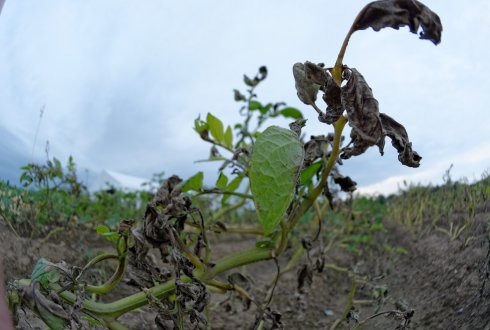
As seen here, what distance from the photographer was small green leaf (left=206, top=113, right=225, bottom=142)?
1245mm

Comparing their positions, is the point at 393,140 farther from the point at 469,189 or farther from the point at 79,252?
the point at 79,252

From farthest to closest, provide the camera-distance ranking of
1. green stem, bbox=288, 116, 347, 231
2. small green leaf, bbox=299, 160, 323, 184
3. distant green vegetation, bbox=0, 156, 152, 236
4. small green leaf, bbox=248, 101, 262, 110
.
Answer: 1. small green leaf, bbox=248, 101, 262, 110
2. distant green vegetation, bbox=0, 156, 152, 236
3. small green leaf, bbox=299, 160, 323, 184
4. green stem, bbox=288, 116, 347, 231

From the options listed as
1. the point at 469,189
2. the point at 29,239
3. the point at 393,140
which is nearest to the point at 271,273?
the point at 29,239

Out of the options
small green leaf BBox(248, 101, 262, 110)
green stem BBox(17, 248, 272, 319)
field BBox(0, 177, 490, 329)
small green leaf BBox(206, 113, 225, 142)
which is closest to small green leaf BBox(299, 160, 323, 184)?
green stem BBox(17, 248, 272, 319)

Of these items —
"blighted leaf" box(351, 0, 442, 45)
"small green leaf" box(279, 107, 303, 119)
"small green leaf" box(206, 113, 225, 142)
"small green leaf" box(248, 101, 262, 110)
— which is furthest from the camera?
"small green leaf" box(248, 101, 262, 110)

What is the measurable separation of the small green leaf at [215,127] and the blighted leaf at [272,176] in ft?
1.83

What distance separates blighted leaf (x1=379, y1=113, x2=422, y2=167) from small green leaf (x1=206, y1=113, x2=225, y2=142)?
615 mm

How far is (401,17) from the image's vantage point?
1.95 ft

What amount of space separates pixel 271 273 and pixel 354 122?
1.52 metres

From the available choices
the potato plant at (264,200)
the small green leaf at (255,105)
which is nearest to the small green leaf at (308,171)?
the potato plant at (264,200)

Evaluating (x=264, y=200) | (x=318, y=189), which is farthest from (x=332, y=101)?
(x=318, y=189)

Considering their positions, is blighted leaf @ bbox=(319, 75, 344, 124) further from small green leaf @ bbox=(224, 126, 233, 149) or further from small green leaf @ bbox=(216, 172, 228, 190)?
small green leaf @ bbox=(224, 126, 233, 149)

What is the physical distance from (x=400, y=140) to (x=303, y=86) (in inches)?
5.9

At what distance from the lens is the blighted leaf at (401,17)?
0.58m
